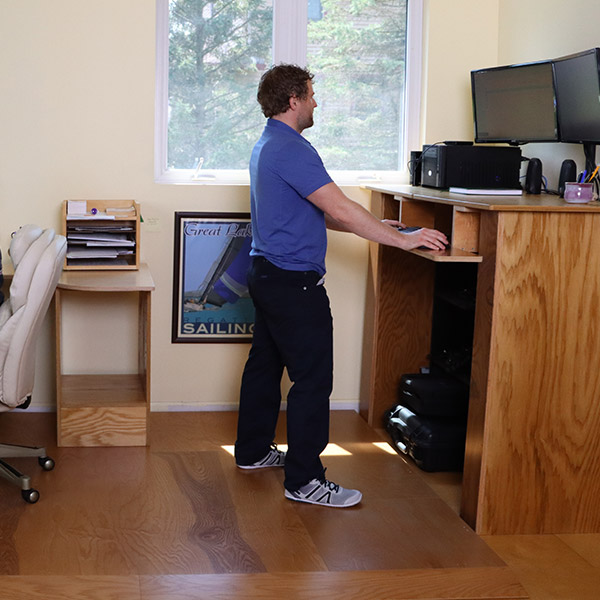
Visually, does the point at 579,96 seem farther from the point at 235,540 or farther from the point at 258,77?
the point at 235,540

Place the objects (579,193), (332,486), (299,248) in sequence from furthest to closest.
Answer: (332,486), (299,248), (579,193)

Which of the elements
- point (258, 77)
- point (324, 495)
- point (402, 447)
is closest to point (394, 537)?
point (324, 495)

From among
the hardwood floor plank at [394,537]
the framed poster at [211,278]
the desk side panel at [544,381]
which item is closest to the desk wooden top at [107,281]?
the framed poster at [211,278]

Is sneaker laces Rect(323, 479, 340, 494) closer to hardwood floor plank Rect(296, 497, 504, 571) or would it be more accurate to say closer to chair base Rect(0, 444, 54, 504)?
hardwood floor plank Rect(296, 497, 504, 571)

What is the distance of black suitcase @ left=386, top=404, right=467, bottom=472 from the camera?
12.5ft

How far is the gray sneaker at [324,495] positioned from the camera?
338cm

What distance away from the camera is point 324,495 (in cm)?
338

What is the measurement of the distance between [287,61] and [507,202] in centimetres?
186

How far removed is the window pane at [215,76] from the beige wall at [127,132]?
17 centimetres

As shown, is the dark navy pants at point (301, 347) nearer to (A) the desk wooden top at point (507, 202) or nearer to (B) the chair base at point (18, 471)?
(A) the desk wooden top at point (507, 202)

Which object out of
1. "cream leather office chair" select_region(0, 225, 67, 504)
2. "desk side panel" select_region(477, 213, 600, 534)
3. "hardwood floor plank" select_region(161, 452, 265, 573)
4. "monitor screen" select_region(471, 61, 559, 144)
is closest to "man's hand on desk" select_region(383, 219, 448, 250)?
"desk side panel" select_region(477, 213, 600, 534)

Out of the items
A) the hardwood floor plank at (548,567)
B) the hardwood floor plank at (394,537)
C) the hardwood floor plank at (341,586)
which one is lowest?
the hardwood floor plank at (548,567)

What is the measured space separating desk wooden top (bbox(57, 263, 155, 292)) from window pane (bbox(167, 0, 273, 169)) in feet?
2.44

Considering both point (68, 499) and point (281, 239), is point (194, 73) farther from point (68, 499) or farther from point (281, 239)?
point (68, 499)
